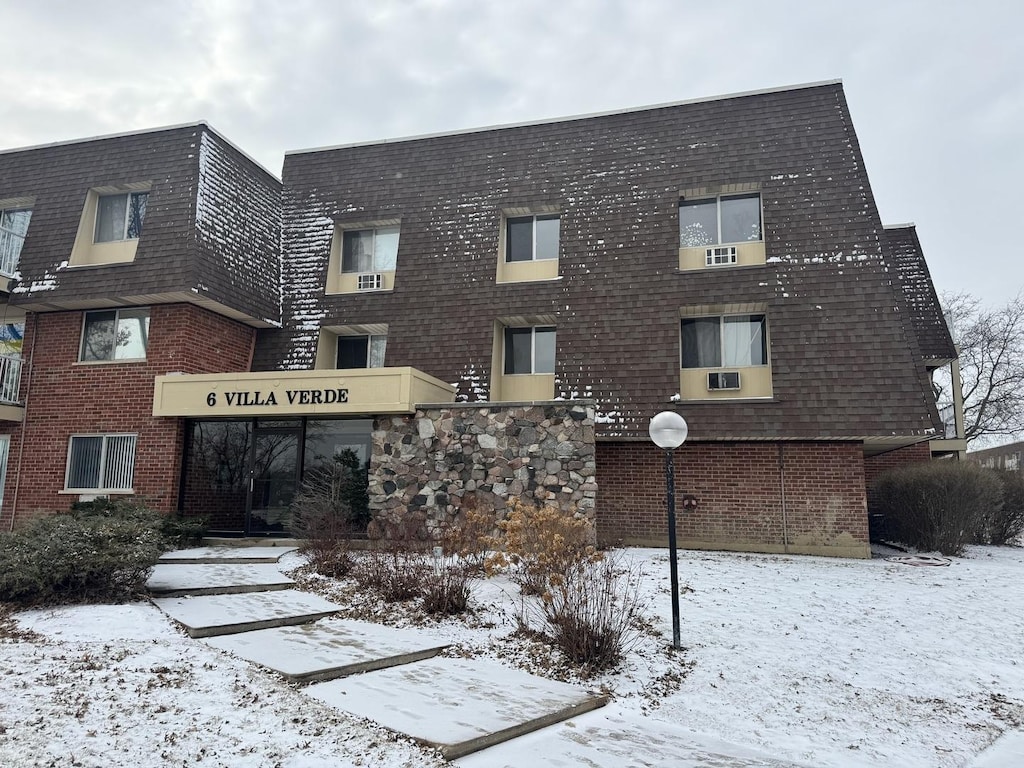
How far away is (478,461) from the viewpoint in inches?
492

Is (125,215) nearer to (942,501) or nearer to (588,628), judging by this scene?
(588,628)

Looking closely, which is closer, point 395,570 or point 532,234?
point 395,570

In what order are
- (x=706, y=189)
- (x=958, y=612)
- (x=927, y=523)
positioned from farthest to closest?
(x=706, y=189) → (x=927, y=523) → (x=958, y=612)

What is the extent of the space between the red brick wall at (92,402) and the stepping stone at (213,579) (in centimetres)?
450

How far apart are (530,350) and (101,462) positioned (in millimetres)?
9704

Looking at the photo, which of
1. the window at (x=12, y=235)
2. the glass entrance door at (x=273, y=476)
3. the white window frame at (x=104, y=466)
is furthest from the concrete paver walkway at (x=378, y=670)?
the window at (x=12, y=235)

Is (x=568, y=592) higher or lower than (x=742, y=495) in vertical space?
lower

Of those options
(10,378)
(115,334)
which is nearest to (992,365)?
(115,334)

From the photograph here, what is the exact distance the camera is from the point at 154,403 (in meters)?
13.9

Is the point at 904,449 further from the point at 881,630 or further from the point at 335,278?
the point at 335,278

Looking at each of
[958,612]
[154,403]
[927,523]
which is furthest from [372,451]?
[927,523]

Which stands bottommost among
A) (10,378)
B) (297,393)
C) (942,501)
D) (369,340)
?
(942,501)

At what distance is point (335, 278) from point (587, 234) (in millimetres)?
6448

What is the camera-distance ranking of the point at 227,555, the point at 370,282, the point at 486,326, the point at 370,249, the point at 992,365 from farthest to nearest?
the point at 992,365
the point at 370,249
the point at 370,282
the point at 486,326
the point at 227,555
